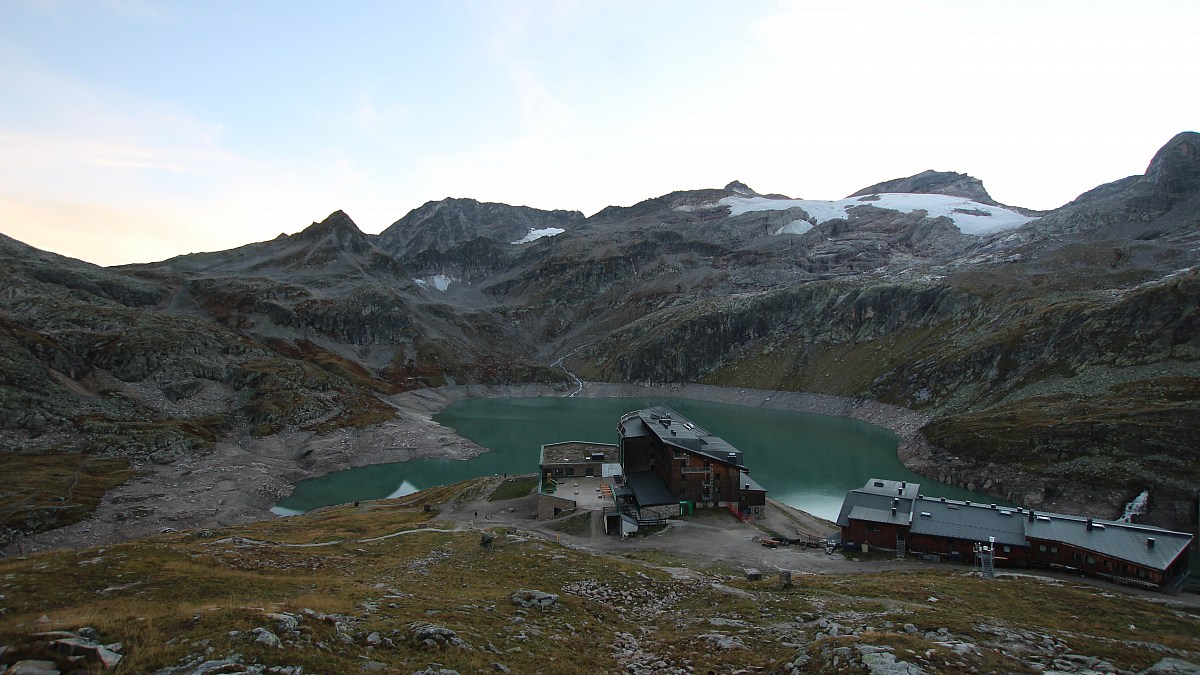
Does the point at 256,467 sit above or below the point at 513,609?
below

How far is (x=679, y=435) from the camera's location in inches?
2315

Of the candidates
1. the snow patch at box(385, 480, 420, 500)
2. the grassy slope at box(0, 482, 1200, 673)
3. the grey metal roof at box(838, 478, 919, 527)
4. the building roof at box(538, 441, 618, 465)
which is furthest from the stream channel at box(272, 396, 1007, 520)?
the grassy slope at box(0, 482, 1200, 673)

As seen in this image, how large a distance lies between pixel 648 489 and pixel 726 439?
64.8 metres

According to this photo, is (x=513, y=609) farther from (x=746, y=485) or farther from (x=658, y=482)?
(x=746, y=485)

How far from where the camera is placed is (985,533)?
4319cm

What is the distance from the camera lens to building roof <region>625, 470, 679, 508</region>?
5362 centimetres

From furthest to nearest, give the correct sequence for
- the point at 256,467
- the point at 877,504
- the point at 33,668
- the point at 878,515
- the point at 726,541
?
the point at 256,467, the point at 877,504, the point at 726,541, the point at 878,515, the point at 33,668

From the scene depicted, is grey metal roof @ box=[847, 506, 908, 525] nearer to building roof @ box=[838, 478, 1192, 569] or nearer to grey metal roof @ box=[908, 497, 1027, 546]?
building roof @ box=[838, 478, 1192, 569]

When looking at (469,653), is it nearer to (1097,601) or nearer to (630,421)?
(1097,601)

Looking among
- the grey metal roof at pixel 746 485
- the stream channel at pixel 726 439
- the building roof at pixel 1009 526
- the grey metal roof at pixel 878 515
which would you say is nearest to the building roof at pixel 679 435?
the grey metal roof at pixel 746 485

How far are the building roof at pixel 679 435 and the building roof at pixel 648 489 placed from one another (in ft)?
14.5

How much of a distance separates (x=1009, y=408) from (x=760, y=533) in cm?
7256

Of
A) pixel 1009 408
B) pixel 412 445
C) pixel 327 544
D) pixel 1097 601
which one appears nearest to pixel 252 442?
pixel 412 445

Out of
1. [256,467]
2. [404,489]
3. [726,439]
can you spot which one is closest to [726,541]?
[404,489]
